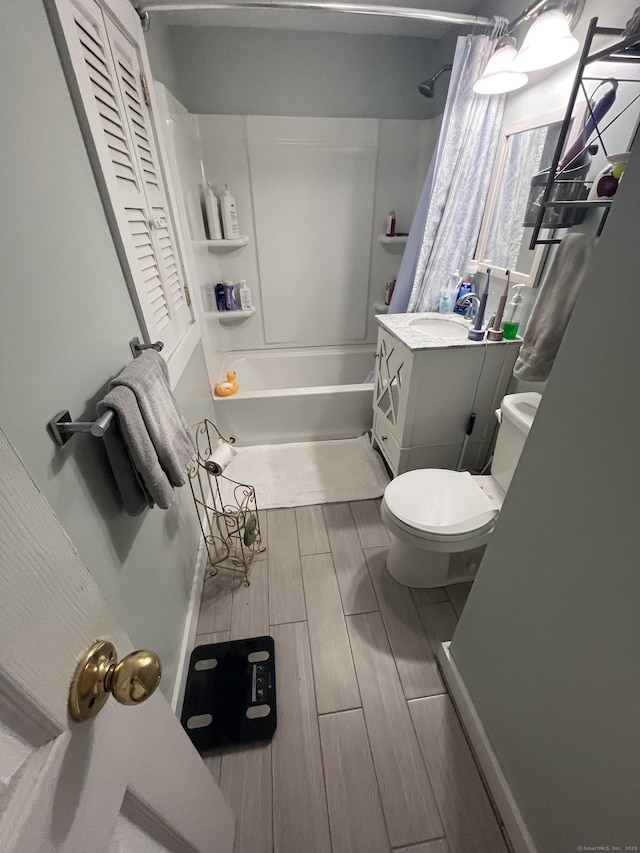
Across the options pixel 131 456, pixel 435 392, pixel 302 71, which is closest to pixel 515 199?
pixel 435 392

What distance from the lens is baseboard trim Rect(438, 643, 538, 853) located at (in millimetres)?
891

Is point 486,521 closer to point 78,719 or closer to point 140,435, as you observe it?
point 140,435

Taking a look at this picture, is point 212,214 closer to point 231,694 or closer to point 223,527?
point 223,527

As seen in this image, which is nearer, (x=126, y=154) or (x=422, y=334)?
(x=126, y=154)

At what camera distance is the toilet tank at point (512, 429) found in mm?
1244

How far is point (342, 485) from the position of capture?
2.12 meters

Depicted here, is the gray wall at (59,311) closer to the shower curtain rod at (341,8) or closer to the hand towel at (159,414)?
the hand towel at (159,414)

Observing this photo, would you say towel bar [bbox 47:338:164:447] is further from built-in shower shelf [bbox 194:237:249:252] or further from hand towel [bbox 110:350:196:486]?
built-in shower shelf [bbox 194:237:249:252]

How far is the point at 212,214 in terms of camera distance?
2328 millimetres

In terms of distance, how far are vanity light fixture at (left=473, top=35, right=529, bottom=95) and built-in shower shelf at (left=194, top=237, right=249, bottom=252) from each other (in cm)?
152

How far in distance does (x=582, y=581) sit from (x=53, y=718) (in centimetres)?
80

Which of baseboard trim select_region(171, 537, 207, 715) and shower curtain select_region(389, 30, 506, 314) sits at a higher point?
shower curtain select_region(389, 30, 506, 314)

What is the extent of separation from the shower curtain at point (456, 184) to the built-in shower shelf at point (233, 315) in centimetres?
116

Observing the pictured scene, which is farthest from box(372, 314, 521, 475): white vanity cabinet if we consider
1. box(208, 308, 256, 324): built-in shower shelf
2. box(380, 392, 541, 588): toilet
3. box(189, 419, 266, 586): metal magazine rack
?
box(208, 308, 256, 324): built-in shower shelf
